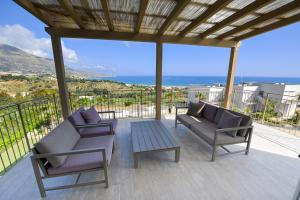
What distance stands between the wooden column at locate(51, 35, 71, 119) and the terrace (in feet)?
0.07

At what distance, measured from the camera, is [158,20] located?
2.79 meters

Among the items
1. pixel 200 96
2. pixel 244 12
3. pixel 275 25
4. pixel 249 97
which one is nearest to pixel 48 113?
pixel 244 12

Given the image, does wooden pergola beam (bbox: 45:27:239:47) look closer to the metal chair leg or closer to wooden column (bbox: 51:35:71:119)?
wooden column (bbox: 51:35:71:119)

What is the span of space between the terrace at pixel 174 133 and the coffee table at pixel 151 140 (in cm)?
33

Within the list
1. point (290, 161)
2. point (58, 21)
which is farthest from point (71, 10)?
point (290, 161)

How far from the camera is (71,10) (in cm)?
216

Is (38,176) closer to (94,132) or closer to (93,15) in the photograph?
(94,132)

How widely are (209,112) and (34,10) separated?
4.15 metres

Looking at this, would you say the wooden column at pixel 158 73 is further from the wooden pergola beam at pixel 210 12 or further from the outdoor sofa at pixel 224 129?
the outdoor sofa at pixel 224 129

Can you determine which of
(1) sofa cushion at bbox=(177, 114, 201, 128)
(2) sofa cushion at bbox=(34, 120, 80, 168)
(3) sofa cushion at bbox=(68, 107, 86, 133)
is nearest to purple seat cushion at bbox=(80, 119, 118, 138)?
(3) sofa cushion at bbox=(68, 107, 86, 133)

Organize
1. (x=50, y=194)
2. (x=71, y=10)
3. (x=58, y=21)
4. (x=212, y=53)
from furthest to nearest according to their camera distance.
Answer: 1. (x=212, y=53)
2. (x=58, y=21)
3. (x=71, y=10)
4. (x=50, y=194)

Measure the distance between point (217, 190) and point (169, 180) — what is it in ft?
2.07

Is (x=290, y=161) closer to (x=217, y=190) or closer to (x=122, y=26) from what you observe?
(x=217, y=190)

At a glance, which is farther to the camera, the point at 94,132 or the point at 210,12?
the point at 94,132
